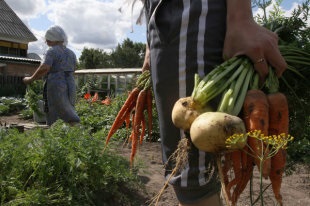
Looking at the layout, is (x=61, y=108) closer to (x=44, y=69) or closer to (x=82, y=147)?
(x=44, y=69)

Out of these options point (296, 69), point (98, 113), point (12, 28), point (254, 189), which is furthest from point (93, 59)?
point (296, 69)

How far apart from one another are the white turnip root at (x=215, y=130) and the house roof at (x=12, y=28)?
99.3 ft

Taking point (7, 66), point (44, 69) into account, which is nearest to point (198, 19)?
point (44, 69)

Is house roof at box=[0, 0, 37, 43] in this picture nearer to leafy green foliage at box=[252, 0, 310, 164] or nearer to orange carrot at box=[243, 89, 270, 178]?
leafy green foliage at box=[252, 0, 310, 164]

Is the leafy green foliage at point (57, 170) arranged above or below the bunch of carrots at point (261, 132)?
below

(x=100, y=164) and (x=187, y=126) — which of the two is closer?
(x=187, y=126)

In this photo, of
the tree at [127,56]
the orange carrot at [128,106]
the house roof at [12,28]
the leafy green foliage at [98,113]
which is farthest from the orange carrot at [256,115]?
the tree at [127,56]

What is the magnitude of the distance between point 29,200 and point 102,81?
18553 millimetres

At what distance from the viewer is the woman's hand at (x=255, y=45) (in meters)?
1.35

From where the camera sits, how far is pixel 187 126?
134cm

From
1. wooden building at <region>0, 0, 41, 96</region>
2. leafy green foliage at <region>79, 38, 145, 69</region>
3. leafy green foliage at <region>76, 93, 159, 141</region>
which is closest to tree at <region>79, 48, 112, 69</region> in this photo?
leafy green foliage at <region>79, 38, 145, 69</region>

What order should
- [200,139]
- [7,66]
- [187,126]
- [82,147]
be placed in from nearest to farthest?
[200,139] < [187,126] < [82,147] < [7,66]

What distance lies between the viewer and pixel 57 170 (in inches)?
112

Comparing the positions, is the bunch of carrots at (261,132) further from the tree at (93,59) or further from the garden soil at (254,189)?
the tree at (93,59)
